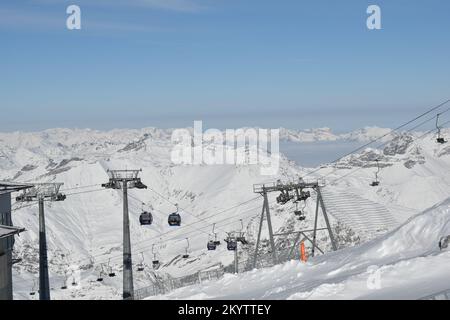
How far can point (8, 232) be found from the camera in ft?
125

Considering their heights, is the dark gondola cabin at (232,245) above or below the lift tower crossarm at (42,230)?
below

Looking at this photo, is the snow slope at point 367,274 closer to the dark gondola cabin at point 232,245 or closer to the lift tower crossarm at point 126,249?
the lift tower crossarm at point 126,249

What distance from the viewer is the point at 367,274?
23.2 metres

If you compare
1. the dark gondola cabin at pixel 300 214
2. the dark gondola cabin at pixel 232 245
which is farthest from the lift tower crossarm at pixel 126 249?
the dark gondola cabin at pixel 232 245

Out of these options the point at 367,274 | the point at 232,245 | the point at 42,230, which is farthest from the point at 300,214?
the point at 367,274

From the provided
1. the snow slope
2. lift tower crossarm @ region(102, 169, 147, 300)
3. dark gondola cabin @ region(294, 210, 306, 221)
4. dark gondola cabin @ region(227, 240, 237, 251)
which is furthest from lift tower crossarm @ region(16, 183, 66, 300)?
dark gondola cabin @ region(294, 210, 306, 221)

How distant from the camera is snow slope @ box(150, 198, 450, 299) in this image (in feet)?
70.3

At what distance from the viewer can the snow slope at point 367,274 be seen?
21.4 meters

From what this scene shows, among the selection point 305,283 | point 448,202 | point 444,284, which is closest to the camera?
point 444,284
